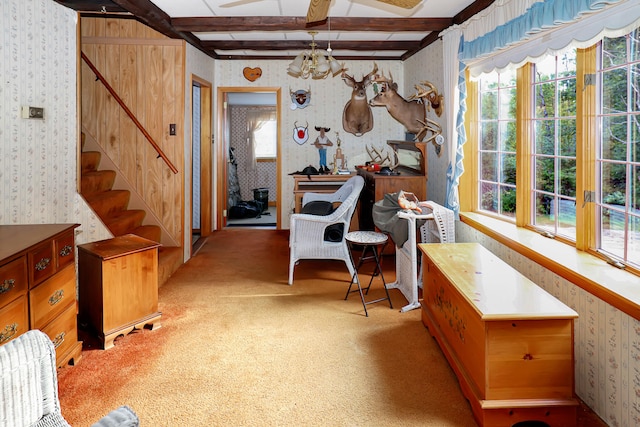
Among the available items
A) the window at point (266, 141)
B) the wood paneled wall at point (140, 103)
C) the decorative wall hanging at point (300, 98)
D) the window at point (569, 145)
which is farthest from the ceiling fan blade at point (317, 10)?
the window at point (266, 141)

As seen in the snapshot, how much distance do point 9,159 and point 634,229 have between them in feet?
11.7

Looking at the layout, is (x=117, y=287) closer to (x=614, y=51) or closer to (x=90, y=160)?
(x=90, y=160)

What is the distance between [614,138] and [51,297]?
308 centimetres

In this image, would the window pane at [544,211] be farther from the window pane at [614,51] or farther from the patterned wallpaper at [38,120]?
the patterned wallpaper at [38,120]

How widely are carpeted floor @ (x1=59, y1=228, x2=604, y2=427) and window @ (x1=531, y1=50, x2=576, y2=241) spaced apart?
1156 mm

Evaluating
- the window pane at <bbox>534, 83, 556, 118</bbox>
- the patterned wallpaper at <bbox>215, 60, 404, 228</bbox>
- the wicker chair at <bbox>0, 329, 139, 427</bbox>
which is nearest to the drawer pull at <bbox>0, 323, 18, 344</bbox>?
the wicker chair at <bbox>0, 329, 139, 427</bbox>

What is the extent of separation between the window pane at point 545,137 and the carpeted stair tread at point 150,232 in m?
3.61

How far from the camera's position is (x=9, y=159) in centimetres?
299

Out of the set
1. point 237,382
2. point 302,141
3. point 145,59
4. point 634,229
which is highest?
point 145,59

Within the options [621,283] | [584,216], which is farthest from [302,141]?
[621,283]

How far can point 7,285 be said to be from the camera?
6.93 ft

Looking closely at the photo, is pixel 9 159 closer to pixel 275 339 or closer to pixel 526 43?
pixel 275 339

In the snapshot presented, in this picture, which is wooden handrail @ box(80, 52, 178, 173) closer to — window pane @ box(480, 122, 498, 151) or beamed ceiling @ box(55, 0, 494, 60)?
beamed ceiling @ box(55, 0, 494, 60)

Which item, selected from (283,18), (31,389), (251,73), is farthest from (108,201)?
(31,389)
